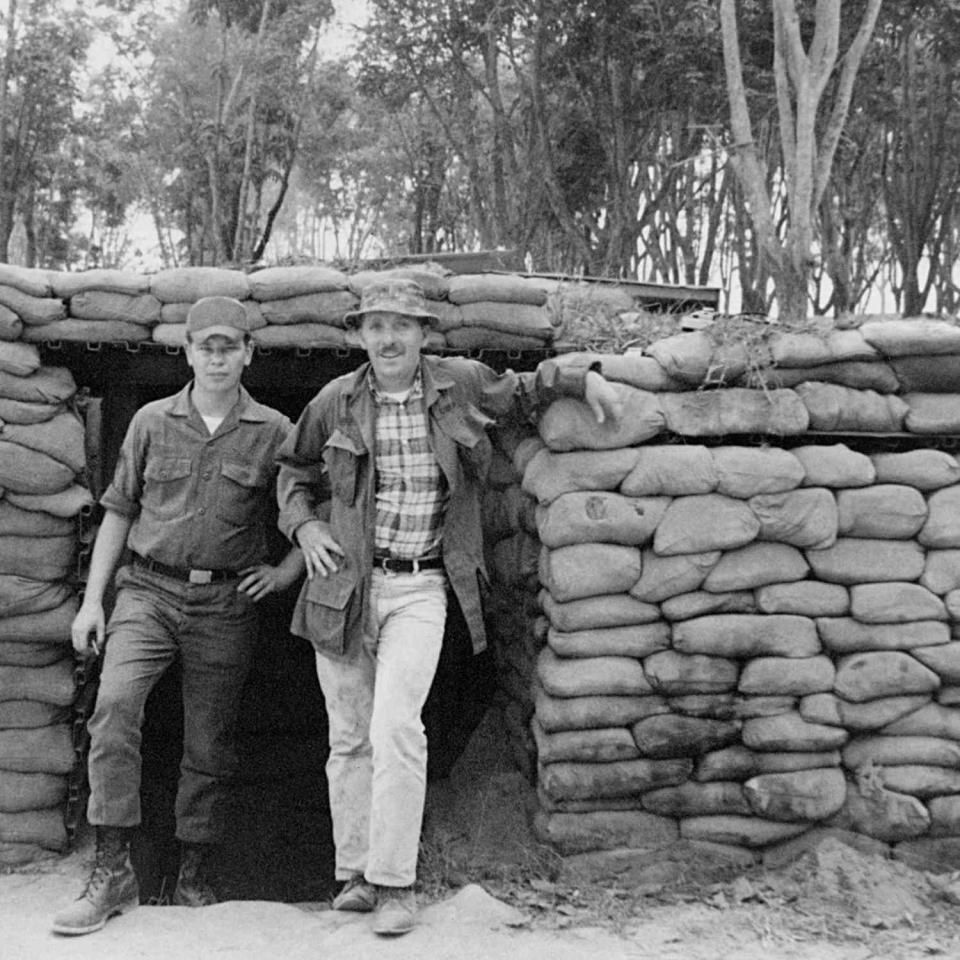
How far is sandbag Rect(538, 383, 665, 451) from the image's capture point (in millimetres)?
3797

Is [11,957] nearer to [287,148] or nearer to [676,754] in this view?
[676,754]

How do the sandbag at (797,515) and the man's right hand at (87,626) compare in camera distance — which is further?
the sandbag at (797,515)

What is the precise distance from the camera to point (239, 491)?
145 inches

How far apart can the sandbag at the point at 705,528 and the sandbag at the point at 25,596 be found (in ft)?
7.07

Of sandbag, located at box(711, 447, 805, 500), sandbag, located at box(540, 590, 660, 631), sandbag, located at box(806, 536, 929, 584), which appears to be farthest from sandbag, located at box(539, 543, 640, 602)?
sandbag, located at box(806, 536, 929, 584)

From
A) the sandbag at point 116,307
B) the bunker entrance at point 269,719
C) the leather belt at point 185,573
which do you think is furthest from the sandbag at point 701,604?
the sandbag at point 116,307

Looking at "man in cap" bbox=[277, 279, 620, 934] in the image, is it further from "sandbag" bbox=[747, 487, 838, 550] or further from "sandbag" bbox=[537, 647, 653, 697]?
"sandbag" bbox=[747, 487, 838, 550]

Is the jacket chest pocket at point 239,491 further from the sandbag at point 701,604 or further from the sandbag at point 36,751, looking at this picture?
the sandbag at point 701,604

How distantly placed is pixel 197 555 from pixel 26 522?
827 millimetres

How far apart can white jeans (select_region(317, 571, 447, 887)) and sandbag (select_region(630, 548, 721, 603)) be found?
2.46 ft

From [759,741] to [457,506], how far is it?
1.29 meters

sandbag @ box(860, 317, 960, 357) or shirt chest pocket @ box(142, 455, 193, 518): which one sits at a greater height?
sandbag @ box(860, 317, 960, 357)

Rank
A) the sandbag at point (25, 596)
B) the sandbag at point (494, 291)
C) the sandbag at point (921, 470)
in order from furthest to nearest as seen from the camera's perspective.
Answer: the sandbag at point (494, 291) < the sandbag at point (25, 596) < the sandbag at point (921, 470)

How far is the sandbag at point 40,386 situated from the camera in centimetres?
406
